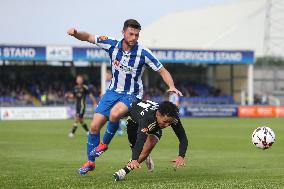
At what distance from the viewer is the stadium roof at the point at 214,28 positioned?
7675 cm

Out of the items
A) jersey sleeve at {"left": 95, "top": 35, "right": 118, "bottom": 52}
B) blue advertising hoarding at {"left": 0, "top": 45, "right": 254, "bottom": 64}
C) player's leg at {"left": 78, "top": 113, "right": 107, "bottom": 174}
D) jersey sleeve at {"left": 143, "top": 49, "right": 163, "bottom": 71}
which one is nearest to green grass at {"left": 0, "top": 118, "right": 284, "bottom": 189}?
player's leg at {"left": 78, "top": 113, "right": 107, "bottom": 174}

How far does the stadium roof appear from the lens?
76750 mm

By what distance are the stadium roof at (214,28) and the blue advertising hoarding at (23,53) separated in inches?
857

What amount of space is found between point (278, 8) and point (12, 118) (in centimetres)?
3768

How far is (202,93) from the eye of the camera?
63.1 m

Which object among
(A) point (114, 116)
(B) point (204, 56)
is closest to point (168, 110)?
(A) point (114, 116)

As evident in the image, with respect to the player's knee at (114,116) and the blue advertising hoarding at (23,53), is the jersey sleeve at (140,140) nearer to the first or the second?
the player's knee at (114,116)

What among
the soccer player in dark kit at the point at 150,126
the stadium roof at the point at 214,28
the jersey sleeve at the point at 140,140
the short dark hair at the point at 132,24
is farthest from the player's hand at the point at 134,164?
the stadium roof at the point at 214,28

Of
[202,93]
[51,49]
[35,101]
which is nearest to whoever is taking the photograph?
[51,49]

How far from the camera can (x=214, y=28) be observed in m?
80.6

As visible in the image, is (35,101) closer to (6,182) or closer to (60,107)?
(60,107)

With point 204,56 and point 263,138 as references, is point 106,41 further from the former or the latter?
point 204,56

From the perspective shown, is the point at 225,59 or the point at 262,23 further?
the point at 262,23

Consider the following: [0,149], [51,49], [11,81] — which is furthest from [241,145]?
[11,81]
